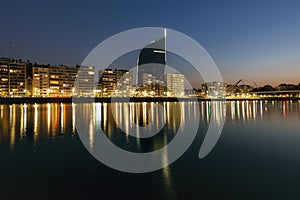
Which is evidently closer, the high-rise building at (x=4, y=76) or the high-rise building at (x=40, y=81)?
the high-rise building at (x=4, y=76)

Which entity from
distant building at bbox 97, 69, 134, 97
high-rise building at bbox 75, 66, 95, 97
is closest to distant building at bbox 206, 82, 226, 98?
distant building at bbox 97, 69, 134, 97

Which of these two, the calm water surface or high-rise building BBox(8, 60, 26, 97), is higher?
high-rise building BBox(8, 60, 26, 97)

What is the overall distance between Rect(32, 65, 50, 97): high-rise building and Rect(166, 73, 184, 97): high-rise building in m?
86.1

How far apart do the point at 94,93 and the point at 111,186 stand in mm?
117320

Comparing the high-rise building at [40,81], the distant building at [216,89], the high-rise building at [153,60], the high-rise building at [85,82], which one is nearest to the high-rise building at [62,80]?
the high-rise building at [40,81]

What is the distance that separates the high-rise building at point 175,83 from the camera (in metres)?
180

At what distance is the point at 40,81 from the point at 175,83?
105 metres

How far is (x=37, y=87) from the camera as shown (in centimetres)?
10150

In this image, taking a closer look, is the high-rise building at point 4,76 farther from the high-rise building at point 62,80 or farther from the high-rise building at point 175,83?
the high-rise building at point 175,83

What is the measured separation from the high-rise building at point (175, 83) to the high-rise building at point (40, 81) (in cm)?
8605

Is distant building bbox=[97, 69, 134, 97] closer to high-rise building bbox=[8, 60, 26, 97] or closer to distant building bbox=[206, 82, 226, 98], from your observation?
high-rise building bbox=[8, 60, 26, 97]

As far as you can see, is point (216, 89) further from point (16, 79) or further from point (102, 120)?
point (102, 120)

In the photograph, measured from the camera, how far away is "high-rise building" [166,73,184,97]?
17962 cm

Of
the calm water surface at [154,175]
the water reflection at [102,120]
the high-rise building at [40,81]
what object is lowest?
the calm water surface at [154,175]
